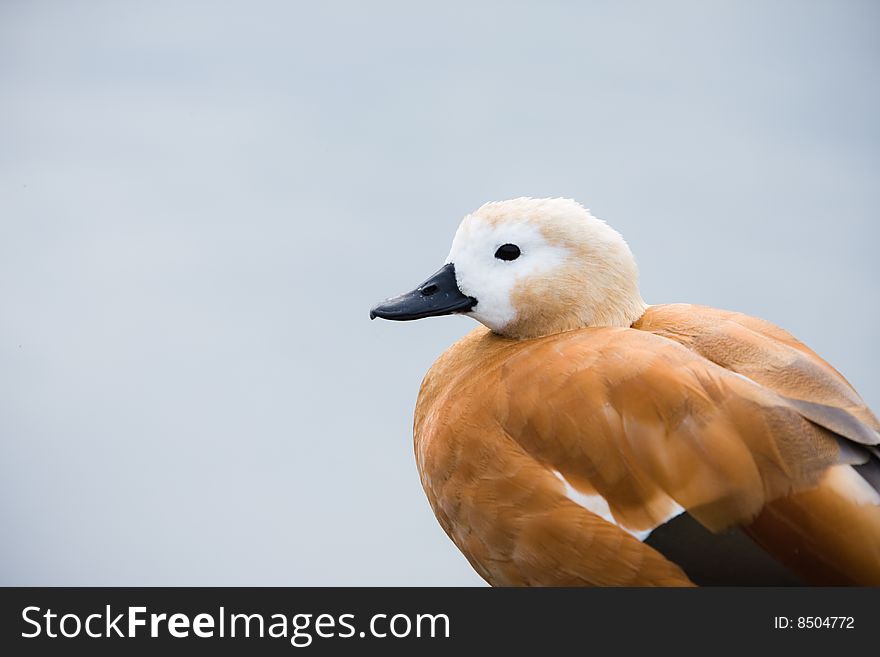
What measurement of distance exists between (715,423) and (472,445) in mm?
279

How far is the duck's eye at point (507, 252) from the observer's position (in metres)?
1.48

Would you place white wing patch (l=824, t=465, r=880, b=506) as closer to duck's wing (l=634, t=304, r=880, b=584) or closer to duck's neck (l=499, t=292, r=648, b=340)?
duck's wing (l=634, t=304, r=880, b=584)

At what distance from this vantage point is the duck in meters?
1.21

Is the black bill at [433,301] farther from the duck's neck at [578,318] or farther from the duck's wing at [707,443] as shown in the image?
the duck's wing at [707,443]

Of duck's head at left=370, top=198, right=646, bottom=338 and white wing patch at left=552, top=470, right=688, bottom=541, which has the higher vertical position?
duck's head at left=370, top=198, right=646, bottom=338

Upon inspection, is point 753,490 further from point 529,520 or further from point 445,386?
point 445,386

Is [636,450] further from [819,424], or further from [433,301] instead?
[433,301]

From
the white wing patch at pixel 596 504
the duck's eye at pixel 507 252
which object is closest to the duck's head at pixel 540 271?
the duck's eye at pixel 507 252

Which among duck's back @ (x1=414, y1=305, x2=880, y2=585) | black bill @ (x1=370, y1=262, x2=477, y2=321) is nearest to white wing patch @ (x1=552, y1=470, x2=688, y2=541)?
duck's back @ (x1=414, y1=305, x2=880, y2=585)

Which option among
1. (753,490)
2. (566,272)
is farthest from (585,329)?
(753,490)

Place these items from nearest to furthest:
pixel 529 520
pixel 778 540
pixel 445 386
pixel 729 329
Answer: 1. pixel 778 540
2. pixel 529 520
3. pixel 729 329
4. pixel 445 386

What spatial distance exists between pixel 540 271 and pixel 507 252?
0.05 m

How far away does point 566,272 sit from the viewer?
146 centimetres

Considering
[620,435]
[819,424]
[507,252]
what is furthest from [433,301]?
[819,424]
